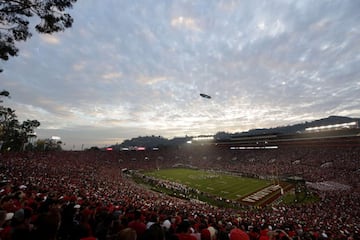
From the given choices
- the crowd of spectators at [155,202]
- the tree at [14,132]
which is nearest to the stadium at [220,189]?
the crowd of spectators at [155,202]

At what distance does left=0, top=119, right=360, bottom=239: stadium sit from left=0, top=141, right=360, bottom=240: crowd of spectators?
0.20 ft

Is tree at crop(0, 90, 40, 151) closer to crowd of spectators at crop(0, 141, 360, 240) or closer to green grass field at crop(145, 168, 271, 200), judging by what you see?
crowd of spectators at crop(0, 141, 360, 240)

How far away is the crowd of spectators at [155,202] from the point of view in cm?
468

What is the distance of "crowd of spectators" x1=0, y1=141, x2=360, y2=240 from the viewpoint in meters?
4.68

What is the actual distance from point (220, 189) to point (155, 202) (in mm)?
18272

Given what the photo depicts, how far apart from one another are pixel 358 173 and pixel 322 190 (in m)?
9.16

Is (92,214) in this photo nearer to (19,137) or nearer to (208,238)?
(208,238)

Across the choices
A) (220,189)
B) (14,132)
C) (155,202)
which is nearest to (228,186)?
(220,189)

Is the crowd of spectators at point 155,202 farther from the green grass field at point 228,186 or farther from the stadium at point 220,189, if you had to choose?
the green grass field at point 228,186

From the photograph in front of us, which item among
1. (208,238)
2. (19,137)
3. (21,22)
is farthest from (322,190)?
(19,137)

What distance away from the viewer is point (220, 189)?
117 feet

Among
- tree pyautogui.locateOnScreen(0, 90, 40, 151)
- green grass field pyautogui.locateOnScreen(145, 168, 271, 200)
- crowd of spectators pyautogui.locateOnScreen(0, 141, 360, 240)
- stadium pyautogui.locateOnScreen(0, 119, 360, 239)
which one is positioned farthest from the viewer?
tree pyautogui.locateOnScreen(0, 90, 40, 151)

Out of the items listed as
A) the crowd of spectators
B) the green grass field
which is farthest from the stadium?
the green grass field

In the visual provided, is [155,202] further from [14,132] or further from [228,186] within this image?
[14,132]
